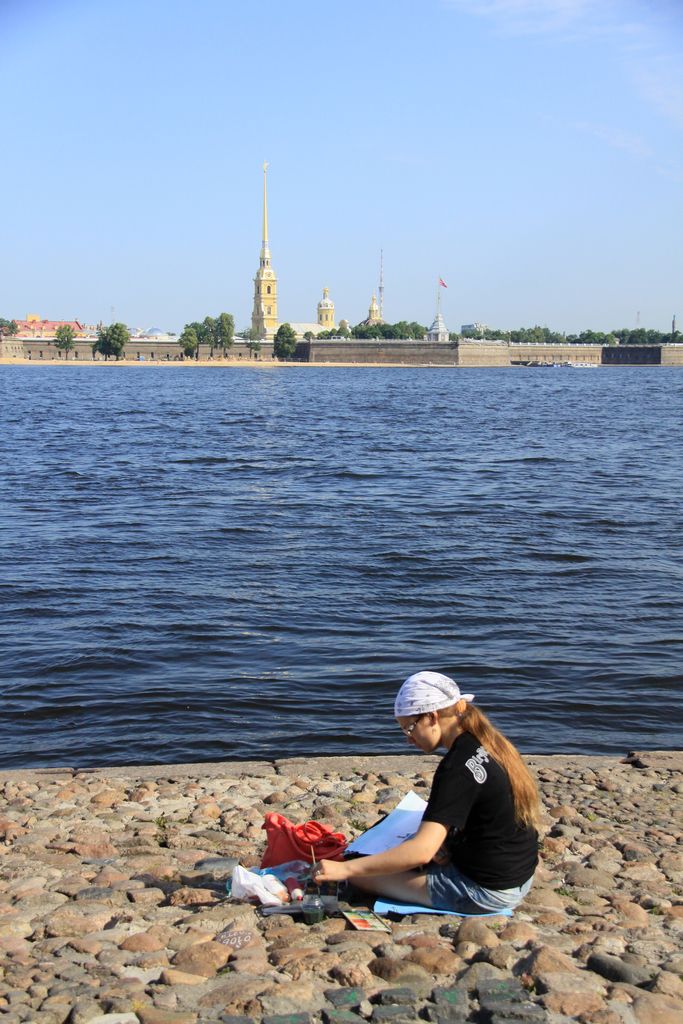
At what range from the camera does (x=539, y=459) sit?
27625 millimetres

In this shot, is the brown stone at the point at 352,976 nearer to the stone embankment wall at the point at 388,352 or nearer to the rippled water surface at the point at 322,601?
the rippled water surface at the point at 322,601

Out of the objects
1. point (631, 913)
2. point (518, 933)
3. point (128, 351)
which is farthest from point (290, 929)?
point (128, 351)

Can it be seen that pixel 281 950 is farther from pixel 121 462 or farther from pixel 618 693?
pixel 121 462

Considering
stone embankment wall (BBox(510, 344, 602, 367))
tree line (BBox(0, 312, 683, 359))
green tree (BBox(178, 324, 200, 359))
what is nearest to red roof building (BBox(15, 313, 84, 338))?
tree line (BBox(0, 312, 683, 359))

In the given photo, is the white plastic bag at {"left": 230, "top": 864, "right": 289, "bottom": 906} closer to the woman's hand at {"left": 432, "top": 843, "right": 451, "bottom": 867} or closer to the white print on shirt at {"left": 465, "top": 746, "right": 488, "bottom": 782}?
the woman's hand at {"left": 432, "top": 843, "right": 451, "bottom": 867}

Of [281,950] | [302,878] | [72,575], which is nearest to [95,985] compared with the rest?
[281,950]

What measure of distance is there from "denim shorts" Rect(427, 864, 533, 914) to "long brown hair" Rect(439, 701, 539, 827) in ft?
0.99

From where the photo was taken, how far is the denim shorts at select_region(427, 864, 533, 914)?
14.4 feet

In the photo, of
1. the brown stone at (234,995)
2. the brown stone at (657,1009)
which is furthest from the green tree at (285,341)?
the brown stone at (657,1009)

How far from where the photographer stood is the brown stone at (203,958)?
395 cm

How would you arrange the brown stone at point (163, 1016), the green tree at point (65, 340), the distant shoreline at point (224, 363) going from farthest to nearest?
the distant shoreline at point (224, 363)
the green tree at point (65, 340)
the brown stone at point (163, 1016)

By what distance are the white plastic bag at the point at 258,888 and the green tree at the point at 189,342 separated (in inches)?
5988

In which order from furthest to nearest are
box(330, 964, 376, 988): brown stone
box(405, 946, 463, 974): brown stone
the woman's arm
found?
the woman's arm, box(405, 946, 463, 974): brown stone, box(330, 964, 376, 988): brown stone

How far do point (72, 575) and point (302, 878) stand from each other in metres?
9.42
